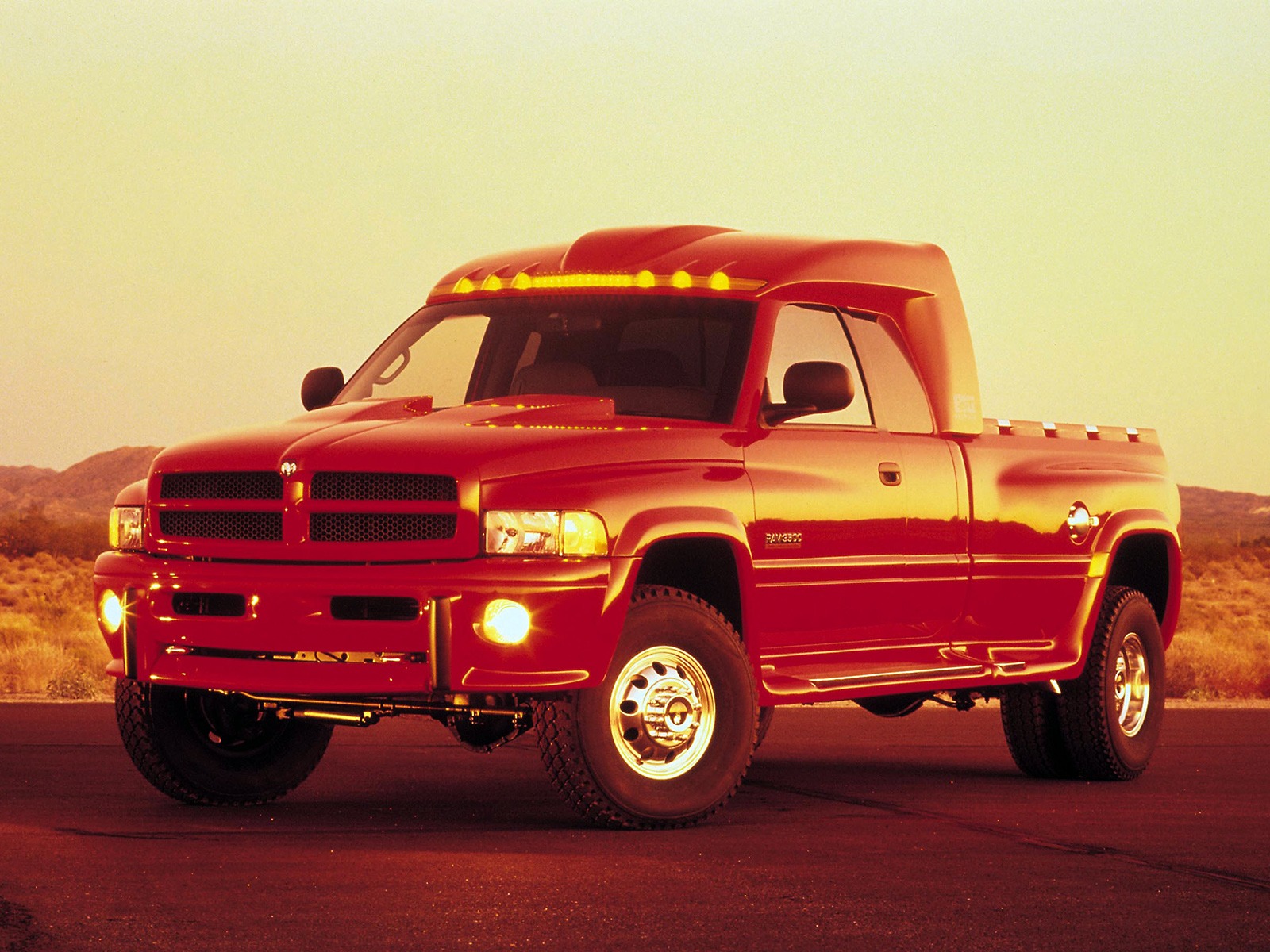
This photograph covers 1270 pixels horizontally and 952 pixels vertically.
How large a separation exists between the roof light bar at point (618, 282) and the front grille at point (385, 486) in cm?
201

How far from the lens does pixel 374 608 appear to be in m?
9.04

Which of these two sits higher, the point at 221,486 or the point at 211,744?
the point at 221,486

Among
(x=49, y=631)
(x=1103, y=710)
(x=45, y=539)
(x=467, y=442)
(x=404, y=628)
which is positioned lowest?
(x=45, y=539)

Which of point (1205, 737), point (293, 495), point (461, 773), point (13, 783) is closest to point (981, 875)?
point (293, 495)

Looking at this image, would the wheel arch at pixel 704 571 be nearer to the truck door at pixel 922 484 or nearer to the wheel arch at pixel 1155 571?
the truck door at pixel 922 484

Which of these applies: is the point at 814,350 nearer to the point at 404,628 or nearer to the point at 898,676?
the point at 898,676

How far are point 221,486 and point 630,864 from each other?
99.5 inches

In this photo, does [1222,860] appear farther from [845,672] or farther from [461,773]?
[461,773]

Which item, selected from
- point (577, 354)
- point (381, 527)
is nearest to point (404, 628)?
point (381, 527)

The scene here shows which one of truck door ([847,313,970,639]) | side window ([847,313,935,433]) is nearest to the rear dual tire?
truck door ([847,313,970,639])

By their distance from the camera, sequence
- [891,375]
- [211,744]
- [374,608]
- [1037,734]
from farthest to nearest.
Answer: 1. [1037,734]
2. [891,375]
3. [211,744]
4. [374,608]

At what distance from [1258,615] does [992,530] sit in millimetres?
38374

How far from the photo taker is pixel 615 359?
10.5 metres

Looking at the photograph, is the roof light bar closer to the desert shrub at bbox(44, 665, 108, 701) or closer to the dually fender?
the dually fender
